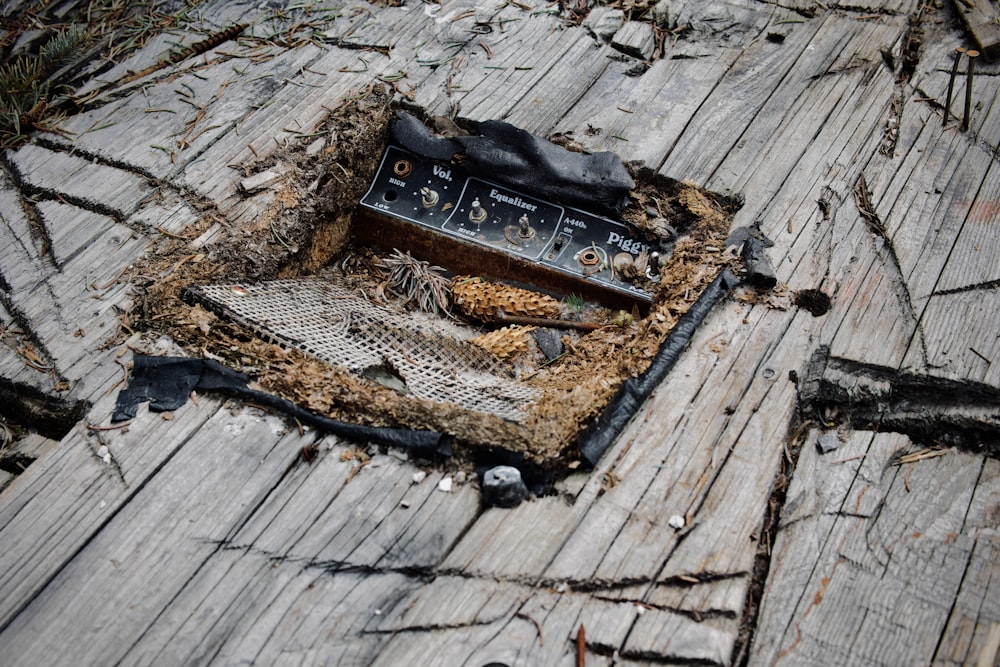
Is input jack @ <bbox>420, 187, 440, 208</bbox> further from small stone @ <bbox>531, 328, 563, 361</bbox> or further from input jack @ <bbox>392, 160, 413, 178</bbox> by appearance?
small stone @ <bbox>531, 328, 563, 361</bbox>

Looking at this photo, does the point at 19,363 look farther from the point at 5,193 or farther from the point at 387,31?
the point at 387,31

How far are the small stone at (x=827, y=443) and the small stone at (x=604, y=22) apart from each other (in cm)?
243

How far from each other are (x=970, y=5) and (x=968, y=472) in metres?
2.74

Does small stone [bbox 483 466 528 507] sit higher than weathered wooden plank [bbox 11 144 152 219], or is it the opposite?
weathered wooden plank [bbox 11 144 152 219]

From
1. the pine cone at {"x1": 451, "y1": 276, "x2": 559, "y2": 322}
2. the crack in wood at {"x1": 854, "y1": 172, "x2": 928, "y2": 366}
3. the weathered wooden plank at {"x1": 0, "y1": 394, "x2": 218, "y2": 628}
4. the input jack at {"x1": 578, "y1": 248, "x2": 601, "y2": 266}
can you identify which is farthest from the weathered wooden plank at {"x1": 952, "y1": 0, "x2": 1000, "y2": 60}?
the weathered wooden plank at {"x1": 0, "y1": 394, "x2": 218, "y2": 628}

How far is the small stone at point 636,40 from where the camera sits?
395cm

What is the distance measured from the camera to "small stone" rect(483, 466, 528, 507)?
2430mm

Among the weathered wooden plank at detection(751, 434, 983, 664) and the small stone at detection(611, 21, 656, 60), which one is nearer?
the weathered wooden plank at detection(751, 434, 983, 664)

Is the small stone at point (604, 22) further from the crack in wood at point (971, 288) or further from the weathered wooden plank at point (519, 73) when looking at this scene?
the crack in wood at point (971, 288)

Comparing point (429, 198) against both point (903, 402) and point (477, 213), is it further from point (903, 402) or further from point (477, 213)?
point (903, 402)

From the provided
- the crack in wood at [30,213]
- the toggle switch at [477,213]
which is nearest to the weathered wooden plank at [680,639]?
the toggle switch at [477,213]

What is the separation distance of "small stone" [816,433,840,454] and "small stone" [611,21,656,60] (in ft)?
7.35

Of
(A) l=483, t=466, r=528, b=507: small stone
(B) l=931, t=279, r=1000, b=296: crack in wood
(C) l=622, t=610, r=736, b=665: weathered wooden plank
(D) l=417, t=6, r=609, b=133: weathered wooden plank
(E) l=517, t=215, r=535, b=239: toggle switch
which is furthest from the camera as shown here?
(D) l=417, t=6, r=609, b=133: weathered wooden plank

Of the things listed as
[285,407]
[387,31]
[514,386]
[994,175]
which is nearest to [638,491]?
[514,386]
